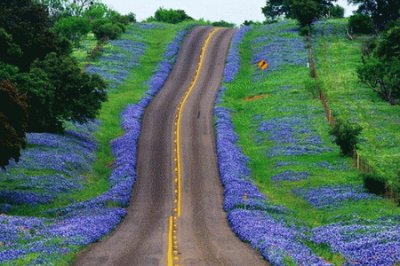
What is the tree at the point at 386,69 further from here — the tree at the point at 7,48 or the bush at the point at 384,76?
the tree at the point at 7,48

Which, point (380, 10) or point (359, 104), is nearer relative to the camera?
point (359, 104)

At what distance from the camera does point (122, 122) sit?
242 ft

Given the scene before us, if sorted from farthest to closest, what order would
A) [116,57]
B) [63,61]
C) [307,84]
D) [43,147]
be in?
1. [116,57]
2. [307,84]
3. [63,61]
4. [43,147]

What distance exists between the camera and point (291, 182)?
52094 mm

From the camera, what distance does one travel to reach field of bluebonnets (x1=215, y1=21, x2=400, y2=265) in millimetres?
31938

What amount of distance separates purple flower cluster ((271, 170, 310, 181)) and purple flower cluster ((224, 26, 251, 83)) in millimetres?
41759

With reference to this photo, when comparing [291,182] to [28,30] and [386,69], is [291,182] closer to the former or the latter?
[28,30]

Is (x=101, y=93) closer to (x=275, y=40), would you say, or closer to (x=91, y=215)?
(x=91, y=215)

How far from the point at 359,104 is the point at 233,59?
3223 centimetres

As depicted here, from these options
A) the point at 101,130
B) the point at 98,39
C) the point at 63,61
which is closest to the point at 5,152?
the point at 63,61

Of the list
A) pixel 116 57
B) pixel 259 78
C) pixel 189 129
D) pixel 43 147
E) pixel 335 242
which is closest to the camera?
pixel 335 242

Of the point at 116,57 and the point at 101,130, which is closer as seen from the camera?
the point at 101,130

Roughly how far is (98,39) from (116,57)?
1528 cm

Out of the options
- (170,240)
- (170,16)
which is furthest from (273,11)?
(170,240)
